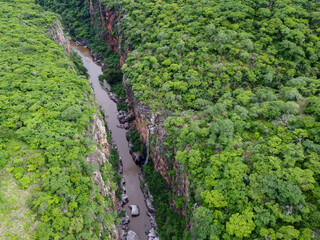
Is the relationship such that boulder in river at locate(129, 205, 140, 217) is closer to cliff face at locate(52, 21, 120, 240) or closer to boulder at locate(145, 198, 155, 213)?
boulder at locate(145, 198, 155, 213)

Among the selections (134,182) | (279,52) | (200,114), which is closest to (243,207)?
(200,114)

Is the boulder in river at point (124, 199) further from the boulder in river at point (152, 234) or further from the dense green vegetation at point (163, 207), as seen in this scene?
the boulder in river at point (152, 234)

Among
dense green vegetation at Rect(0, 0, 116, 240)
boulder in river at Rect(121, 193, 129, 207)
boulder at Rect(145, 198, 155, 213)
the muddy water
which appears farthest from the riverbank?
dense green vegetation at Rect(0, 0, 116, 240)

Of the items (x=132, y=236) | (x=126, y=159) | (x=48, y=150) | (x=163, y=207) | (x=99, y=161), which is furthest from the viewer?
(x=126, y=159)

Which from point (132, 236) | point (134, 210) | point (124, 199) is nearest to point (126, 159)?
point (124, 199)

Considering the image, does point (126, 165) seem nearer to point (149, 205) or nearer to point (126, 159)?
point (126, 159)
